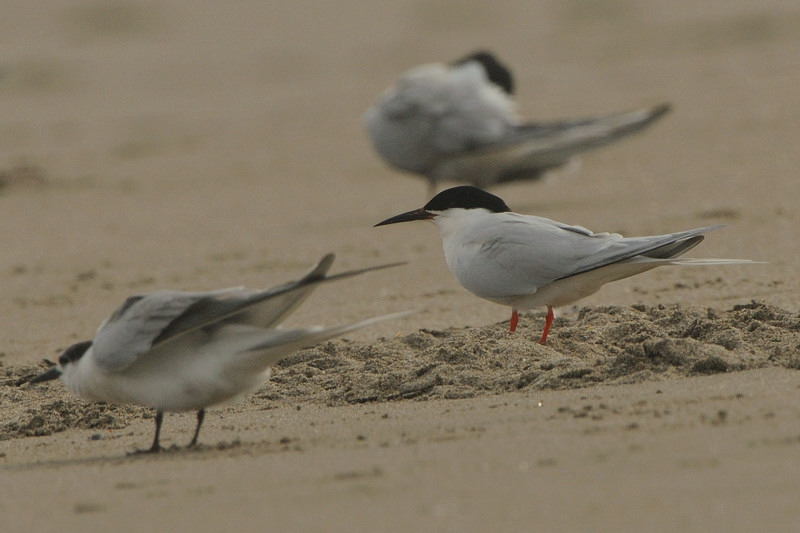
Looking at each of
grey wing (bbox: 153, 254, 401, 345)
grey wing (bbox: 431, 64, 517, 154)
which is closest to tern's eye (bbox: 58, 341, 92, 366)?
grey wing (bbox: 153, 254, 401, 345)

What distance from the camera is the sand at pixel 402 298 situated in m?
3.04

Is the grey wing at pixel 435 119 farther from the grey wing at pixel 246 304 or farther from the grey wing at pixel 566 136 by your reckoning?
the grey wing at pixel 246 304

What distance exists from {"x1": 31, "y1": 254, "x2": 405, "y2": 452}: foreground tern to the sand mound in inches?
20.8

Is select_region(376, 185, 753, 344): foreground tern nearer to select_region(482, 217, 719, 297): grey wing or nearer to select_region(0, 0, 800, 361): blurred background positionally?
select_region(482, 217, 719, 297): grey wing

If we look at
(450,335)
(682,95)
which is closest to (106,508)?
(450,335)

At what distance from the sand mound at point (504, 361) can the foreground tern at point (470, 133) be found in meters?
4.41

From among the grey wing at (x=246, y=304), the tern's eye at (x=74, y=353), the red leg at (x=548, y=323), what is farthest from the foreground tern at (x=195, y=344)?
the red leg at (x=548, y=323)

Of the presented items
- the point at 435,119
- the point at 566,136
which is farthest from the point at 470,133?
the point at 566,136

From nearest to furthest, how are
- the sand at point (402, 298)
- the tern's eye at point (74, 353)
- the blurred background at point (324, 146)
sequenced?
the sand at point (402, 298)
the tern's eye at point (74, 353)
the blurred background at point (324, 146)

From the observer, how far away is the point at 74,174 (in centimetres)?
1138

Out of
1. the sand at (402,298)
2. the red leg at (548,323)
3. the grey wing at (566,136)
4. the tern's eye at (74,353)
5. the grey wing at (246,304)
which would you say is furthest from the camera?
the grey wing at (566,136)

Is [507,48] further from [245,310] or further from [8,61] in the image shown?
[245,310]

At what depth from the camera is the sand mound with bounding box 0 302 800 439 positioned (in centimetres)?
417

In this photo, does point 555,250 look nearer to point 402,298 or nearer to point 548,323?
point 548,323
